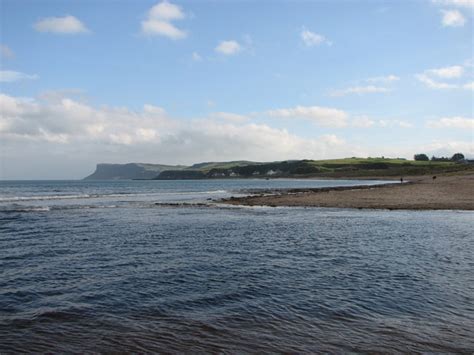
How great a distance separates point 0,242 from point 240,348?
75.8ft

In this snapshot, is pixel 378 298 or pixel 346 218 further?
pixel 346 218

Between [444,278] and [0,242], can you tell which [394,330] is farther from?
[0,242]

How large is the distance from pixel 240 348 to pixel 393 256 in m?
13.4

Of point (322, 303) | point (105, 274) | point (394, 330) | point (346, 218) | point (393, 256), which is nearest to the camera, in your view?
point (394, 330)

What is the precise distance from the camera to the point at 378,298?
14.1 m

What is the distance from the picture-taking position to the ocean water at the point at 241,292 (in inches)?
418

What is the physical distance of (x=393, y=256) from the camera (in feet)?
67.8

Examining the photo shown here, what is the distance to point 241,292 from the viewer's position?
48.9ft

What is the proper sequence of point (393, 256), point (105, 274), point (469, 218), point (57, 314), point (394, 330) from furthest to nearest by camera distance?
point (469, 218) < point (393, 256) < point (105, 274) < point (57, 314) < point (394, 330)

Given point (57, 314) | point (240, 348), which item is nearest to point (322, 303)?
point (240, 348)

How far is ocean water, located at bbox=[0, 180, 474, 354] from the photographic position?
34.9ft

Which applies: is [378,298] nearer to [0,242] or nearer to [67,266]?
[67,266]

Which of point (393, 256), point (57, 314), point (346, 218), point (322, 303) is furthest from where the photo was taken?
point (346, 218)

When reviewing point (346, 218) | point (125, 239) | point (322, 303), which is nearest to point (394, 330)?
point (322, 303)
